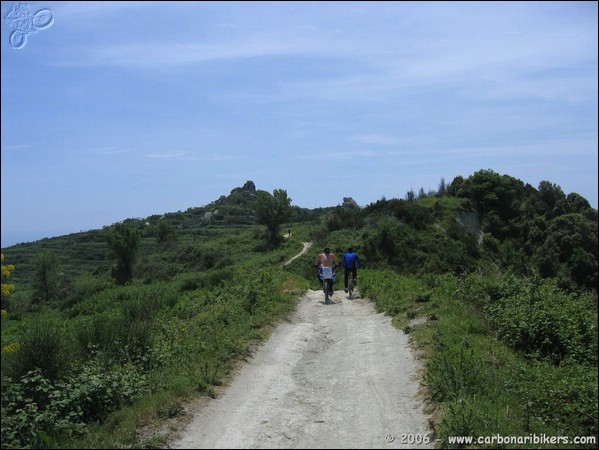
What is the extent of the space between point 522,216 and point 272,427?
6635 cm

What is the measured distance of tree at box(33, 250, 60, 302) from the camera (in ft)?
185

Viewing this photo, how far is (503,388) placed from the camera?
8656mm

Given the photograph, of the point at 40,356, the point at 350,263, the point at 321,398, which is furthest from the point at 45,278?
the point at 321,398

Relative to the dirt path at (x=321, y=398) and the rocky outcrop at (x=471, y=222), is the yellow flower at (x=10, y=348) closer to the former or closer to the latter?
the dirt path at (x=321, y=398)

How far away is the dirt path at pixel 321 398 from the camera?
741 cm

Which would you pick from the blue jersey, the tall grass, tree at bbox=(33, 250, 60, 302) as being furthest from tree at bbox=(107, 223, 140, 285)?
the tall grass

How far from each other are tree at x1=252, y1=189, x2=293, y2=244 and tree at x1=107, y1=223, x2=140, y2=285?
16.8 m

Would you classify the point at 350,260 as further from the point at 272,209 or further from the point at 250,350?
the point at 272,209

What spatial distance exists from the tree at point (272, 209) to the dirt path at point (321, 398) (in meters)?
61.9

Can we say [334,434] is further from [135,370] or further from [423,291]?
[423,291]

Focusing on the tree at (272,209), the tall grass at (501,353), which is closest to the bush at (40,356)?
the tall grass at (501,353)

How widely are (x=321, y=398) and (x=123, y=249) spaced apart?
63.1 m

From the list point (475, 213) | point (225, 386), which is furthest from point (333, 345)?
point (475, 213)

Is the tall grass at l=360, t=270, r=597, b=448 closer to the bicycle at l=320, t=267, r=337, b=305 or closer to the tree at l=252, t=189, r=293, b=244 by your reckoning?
the bicycle at l=320, t=267, r=337, b=305
